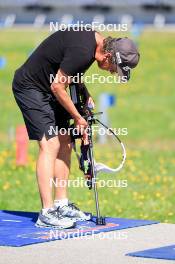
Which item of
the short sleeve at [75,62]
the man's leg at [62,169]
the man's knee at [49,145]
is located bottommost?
the man's leg at [62,169]

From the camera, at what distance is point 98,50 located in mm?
7793

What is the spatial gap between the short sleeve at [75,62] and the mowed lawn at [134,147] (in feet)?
8.14

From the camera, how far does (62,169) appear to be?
8.27 metres

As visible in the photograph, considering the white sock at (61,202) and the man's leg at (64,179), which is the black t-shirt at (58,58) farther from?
the white sock at (61,202)

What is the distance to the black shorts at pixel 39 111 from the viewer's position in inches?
315

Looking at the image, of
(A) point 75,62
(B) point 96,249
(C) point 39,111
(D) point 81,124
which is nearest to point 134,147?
(C) point 39,111

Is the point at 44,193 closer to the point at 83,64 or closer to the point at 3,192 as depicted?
the point at 83,64

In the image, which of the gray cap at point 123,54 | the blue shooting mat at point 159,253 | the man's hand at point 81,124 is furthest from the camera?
the man's hand at point 81,124

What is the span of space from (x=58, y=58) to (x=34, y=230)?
1.37m

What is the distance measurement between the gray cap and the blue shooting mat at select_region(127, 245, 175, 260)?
1548 millimetres

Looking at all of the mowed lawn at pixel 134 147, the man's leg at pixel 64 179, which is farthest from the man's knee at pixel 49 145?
the mowed lawn at pixel 134 147

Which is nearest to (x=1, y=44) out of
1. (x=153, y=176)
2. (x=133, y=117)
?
(x=133, y=117)

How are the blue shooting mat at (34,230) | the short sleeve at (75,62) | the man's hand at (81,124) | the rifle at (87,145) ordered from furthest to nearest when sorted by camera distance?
the rifle at (87,145), the man's hand at (81,124), the short sleeve at (75,62), the blue shooting mat at (34,230)

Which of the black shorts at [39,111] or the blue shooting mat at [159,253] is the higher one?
the black shorts at [39,111]
